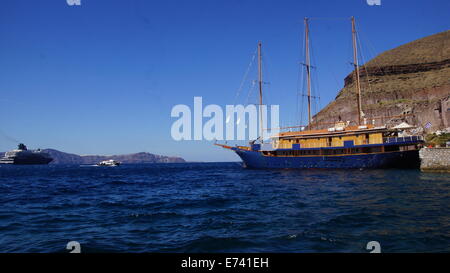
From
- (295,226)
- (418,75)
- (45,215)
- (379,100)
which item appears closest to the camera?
(295,226)

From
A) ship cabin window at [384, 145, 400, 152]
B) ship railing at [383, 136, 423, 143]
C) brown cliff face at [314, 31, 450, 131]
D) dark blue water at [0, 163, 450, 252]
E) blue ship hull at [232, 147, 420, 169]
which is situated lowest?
dark blue water at [0, 163, 450, 252]

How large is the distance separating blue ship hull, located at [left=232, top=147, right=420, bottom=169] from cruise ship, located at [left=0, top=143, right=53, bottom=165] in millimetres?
145180

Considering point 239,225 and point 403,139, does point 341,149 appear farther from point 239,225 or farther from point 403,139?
point 239,225

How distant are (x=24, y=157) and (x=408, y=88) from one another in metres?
180

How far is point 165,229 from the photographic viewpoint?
9.77 metres

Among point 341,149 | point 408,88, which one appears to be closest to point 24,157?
point 341,149

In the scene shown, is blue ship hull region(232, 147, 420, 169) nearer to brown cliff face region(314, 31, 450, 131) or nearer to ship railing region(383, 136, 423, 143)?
ship railing region(383, 136, 423, 143)

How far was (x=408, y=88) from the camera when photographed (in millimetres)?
100750

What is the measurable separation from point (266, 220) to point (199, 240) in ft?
10.5

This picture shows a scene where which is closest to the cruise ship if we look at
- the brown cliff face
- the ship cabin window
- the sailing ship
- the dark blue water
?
the brown cliff face

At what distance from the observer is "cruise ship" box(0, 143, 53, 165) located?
14612cm

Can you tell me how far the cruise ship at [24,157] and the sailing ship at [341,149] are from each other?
145 meters
